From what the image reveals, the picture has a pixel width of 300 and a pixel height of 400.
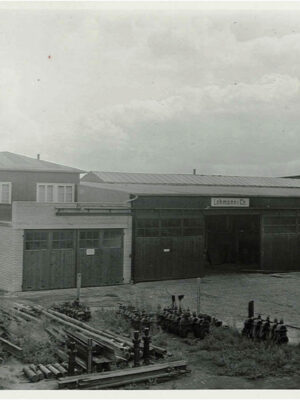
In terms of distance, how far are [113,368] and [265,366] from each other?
3.18 m

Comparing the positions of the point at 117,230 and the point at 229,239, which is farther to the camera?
the point at 229,239

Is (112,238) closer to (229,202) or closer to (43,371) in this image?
(229,202)

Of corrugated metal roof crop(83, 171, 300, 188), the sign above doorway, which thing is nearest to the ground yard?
the sign above doorway

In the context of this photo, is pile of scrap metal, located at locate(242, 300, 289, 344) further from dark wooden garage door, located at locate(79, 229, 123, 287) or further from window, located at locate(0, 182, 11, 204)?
window, located at locate(0, 182, 11, 204)

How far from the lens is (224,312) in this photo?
1681 centimetres

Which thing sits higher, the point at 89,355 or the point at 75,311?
the point at 75,311

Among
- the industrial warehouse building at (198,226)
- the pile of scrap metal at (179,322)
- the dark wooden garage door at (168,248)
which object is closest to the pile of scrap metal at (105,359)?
the pile of scrap metal at (179,322)

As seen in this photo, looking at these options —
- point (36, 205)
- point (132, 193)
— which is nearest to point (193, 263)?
point (132, 193)

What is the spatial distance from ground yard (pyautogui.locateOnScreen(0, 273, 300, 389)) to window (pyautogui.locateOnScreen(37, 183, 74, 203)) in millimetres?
7258

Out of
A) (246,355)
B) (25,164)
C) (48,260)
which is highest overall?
(25,164)

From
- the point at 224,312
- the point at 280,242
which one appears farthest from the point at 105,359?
the point at 280,242

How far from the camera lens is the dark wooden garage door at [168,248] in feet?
74.9

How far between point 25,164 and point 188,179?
1220cm

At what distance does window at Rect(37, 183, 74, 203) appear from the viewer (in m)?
26.5
